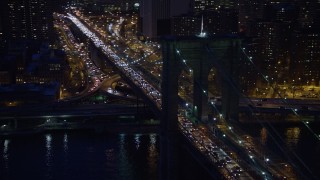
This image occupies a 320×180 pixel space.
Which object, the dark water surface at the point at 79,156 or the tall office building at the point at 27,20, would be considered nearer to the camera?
the dark water surface at the point at 79,156

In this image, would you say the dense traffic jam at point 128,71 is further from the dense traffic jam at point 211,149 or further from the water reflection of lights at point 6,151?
the water reflection of lights at point 6,151

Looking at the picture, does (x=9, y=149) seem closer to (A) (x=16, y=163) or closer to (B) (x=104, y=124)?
(A) (x=16, y=163)

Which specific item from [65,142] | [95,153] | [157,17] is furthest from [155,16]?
[95,153]

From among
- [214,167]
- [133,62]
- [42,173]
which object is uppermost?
[133,62]

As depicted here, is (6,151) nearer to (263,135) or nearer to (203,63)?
(203,63)

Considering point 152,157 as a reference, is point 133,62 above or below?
above

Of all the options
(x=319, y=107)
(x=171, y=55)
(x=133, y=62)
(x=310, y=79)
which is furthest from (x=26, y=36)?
(x=171, y=55)

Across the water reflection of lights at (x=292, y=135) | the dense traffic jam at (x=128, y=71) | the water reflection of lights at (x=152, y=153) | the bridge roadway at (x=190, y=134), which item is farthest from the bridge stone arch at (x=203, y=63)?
the water reflection of lights at (x=292, y=135)
